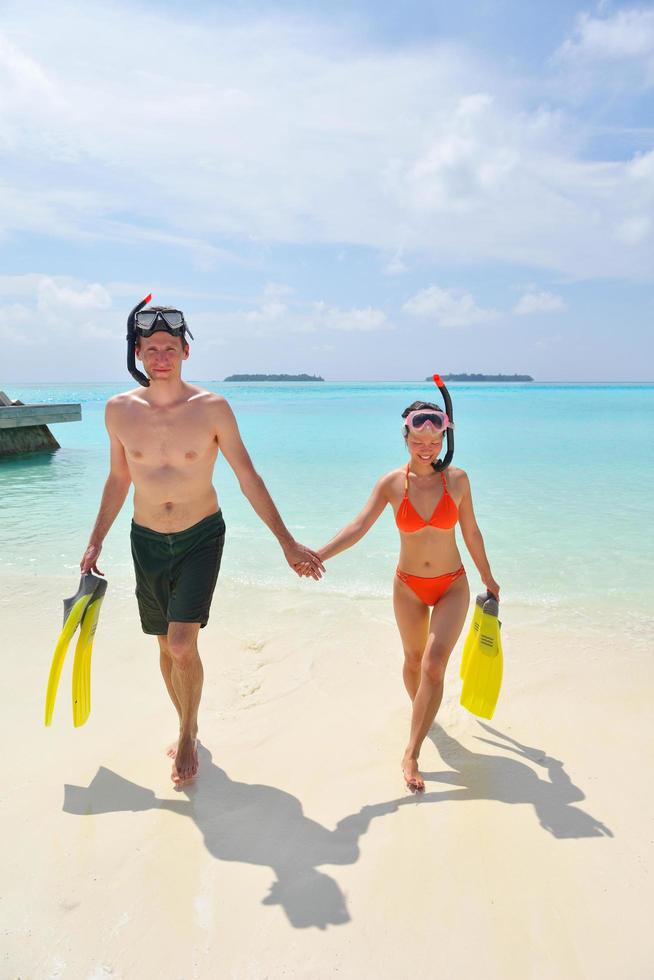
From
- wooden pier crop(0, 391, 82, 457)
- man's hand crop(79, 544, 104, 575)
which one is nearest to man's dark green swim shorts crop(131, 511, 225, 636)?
man's hand crop(79, 544, 104, 575)

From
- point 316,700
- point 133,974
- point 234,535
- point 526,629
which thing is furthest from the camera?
point 234,535

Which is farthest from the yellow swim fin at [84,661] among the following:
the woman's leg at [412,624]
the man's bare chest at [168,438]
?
the woman's leg at [412,624]

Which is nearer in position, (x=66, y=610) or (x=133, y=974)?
(x=133, y=974)

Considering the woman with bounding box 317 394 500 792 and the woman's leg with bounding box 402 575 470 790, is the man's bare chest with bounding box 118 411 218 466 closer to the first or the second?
the woman with bounding box 317 394 500 792

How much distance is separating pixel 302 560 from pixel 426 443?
89 cm

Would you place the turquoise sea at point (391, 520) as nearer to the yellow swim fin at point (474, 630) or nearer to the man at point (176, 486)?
the yellow swim fin at point (474, 630)

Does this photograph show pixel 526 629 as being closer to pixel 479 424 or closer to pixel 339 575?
pixel 339 575

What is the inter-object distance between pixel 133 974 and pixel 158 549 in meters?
1.77

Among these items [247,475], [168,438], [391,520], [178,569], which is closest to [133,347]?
[168,438]

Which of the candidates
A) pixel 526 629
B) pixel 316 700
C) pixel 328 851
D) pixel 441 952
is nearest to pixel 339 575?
pixel 526 629

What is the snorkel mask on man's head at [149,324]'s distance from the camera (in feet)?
11.1

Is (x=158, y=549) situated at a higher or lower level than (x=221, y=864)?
higher

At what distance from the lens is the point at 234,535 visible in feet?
29.9

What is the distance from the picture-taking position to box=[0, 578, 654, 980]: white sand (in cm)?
233
